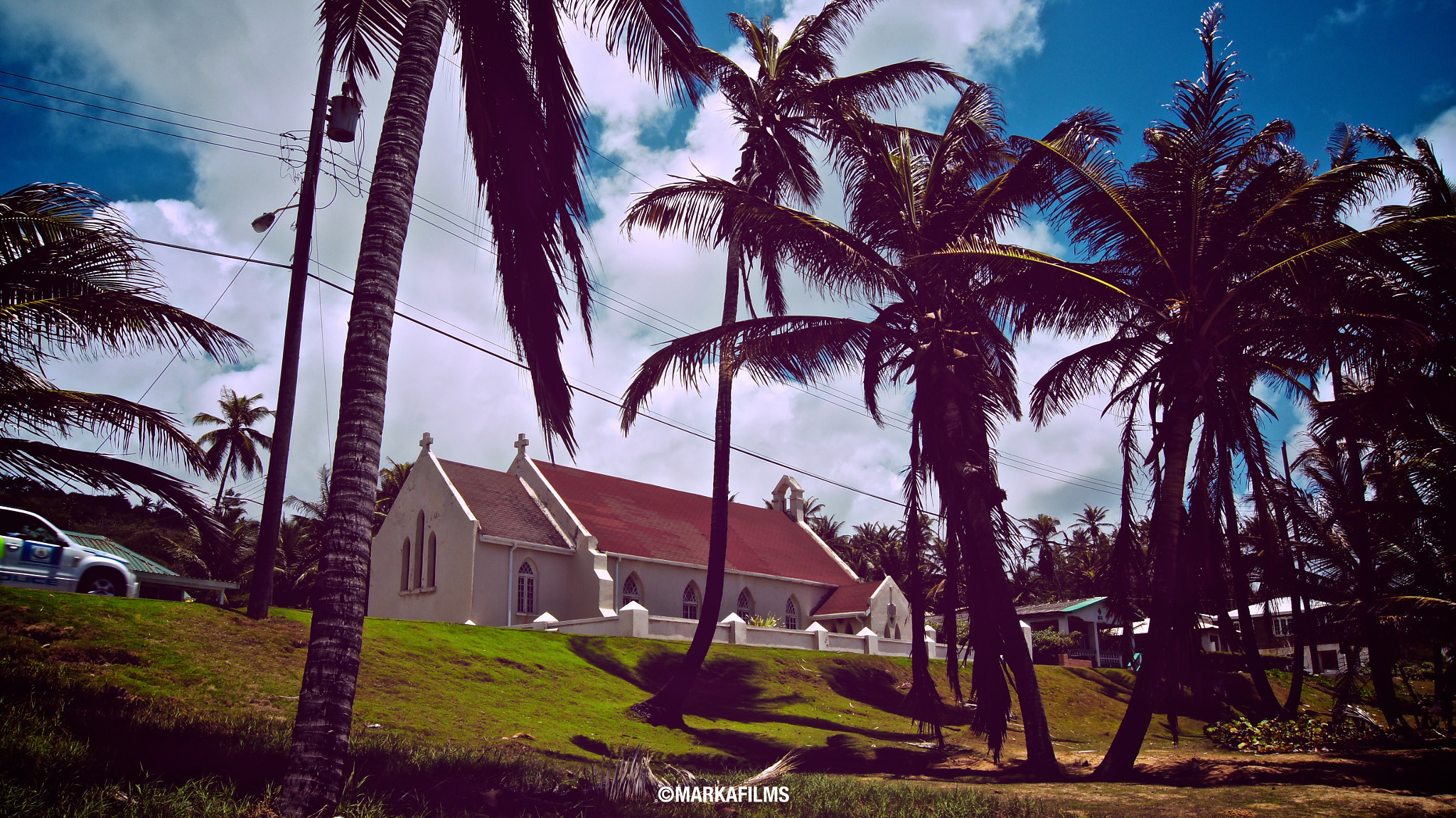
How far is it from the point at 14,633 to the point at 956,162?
1668 cm

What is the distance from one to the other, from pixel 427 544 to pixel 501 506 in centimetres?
294

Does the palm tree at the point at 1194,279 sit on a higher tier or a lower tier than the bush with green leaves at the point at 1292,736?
higher

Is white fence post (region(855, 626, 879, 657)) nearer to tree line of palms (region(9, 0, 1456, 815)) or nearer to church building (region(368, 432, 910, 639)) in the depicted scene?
church building (region(368, 432, 910, 639))

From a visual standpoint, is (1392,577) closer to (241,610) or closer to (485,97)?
(485,97)

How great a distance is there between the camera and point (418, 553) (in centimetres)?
3228

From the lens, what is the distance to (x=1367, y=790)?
34.0 ft

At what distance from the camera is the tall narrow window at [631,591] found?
3238 cm

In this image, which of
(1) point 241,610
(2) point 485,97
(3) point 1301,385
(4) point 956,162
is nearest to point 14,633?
(1) point 241,610

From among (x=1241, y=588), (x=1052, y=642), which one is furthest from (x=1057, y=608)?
(x=1241, y=588)

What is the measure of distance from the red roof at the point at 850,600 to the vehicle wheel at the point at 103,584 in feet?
88.9

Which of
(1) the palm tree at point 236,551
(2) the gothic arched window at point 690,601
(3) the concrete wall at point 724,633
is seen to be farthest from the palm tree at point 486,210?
(1) the palm tree at point 236,551

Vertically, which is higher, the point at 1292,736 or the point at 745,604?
the point at 745,604

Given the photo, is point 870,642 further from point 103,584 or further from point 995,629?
point 103,584

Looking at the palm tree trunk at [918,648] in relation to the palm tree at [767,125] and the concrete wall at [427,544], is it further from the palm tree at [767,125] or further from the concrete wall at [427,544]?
the concrete wall at [427,544]
